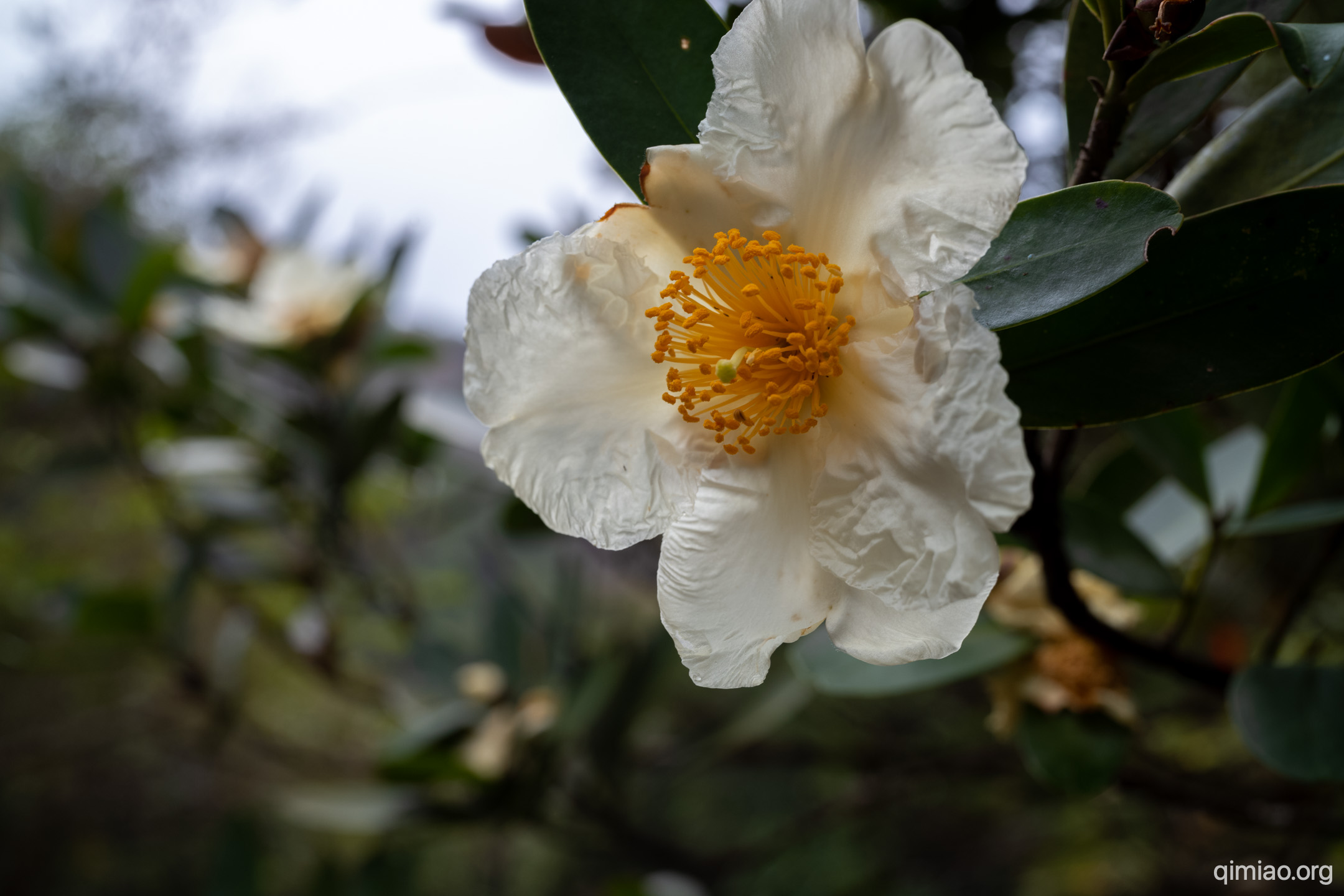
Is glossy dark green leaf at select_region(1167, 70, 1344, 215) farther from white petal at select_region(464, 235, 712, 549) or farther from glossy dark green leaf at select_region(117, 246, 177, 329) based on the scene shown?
glossy dark green leaf at select_region(117, 246, 177, 329)

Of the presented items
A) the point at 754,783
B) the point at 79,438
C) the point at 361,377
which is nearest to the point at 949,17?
the point at 361,377

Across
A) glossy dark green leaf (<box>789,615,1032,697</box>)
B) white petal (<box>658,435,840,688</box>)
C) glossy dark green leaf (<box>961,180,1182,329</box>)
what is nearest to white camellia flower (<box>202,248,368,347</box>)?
glossy dark green leaf (<box>789,615,1032,697</box>)

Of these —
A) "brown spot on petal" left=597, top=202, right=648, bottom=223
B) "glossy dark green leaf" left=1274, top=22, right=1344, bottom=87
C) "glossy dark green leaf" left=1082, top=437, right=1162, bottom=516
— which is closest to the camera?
"glossy dark green leaf" left=1274, top=22, right=1344, bottom=87

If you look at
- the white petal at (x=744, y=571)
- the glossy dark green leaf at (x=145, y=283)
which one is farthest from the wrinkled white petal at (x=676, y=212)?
the glossy dark green leaf at (x=145, y=283)

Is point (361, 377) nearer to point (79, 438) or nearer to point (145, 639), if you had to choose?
point (145, 639)

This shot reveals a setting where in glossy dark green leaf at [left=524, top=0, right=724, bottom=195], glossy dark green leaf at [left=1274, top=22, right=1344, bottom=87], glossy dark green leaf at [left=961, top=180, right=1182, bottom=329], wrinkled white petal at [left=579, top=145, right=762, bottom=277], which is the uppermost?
glossy dark green leaf at [left=524, top=0, right=724, bottom=195]

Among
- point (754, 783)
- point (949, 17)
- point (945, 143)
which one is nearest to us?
point (945, 143)
